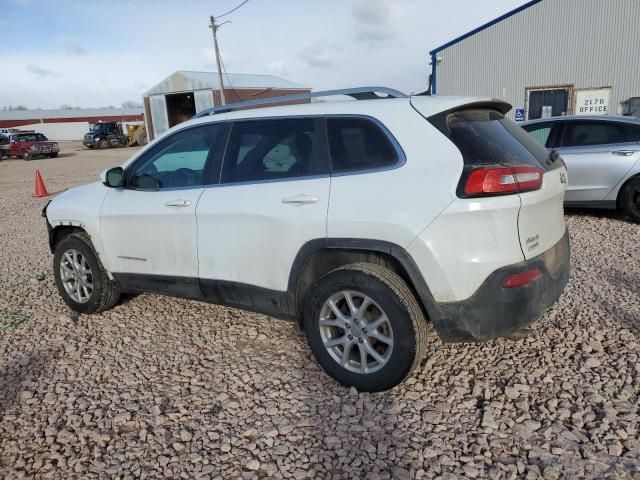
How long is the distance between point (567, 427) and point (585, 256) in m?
3.56

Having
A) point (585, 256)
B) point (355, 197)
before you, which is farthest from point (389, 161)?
point (585, 256)

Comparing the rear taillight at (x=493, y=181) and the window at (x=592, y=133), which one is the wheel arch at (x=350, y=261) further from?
the window at (x=592, y=133)

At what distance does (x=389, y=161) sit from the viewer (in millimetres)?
2908

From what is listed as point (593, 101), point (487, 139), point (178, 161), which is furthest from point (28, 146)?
point (487, 139)

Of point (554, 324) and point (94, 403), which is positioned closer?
point (94, 403)

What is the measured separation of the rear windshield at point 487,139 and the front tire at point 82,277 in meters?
3.11

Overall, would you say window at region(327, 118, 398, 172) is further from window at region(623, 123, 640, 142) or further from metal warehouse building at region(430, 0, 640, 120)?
metal warehouse building at region(430, 0, 640, 120)

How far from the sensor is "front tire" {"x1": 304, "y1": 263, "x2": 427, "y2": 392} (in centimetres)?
284

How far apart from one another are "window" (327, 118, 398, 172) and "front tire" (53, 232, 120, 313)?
2.46 meters

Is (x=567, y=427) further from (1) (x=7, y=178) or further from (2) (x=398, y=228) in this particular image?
(1) (x=7, y=178)

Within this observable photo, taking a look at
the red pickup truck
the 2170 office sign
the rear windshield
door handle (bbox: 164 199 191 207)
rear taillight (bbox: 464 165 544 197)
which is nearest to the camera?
rear taillight (bbox: 464 165 544 197)

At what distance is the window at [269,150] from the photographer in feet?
10.8

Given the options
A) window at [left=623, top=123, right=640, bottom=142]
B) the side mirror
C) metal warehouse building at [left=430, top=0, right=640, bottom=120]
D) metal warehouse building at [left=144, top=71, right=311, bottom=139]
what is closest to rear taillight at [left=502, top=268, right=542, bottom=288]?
the side mirror

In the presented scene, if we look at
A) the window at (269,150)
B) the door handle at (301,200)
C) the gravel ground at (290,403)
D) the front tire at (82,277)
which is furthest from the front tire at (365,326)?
the front tire at (82,277)
